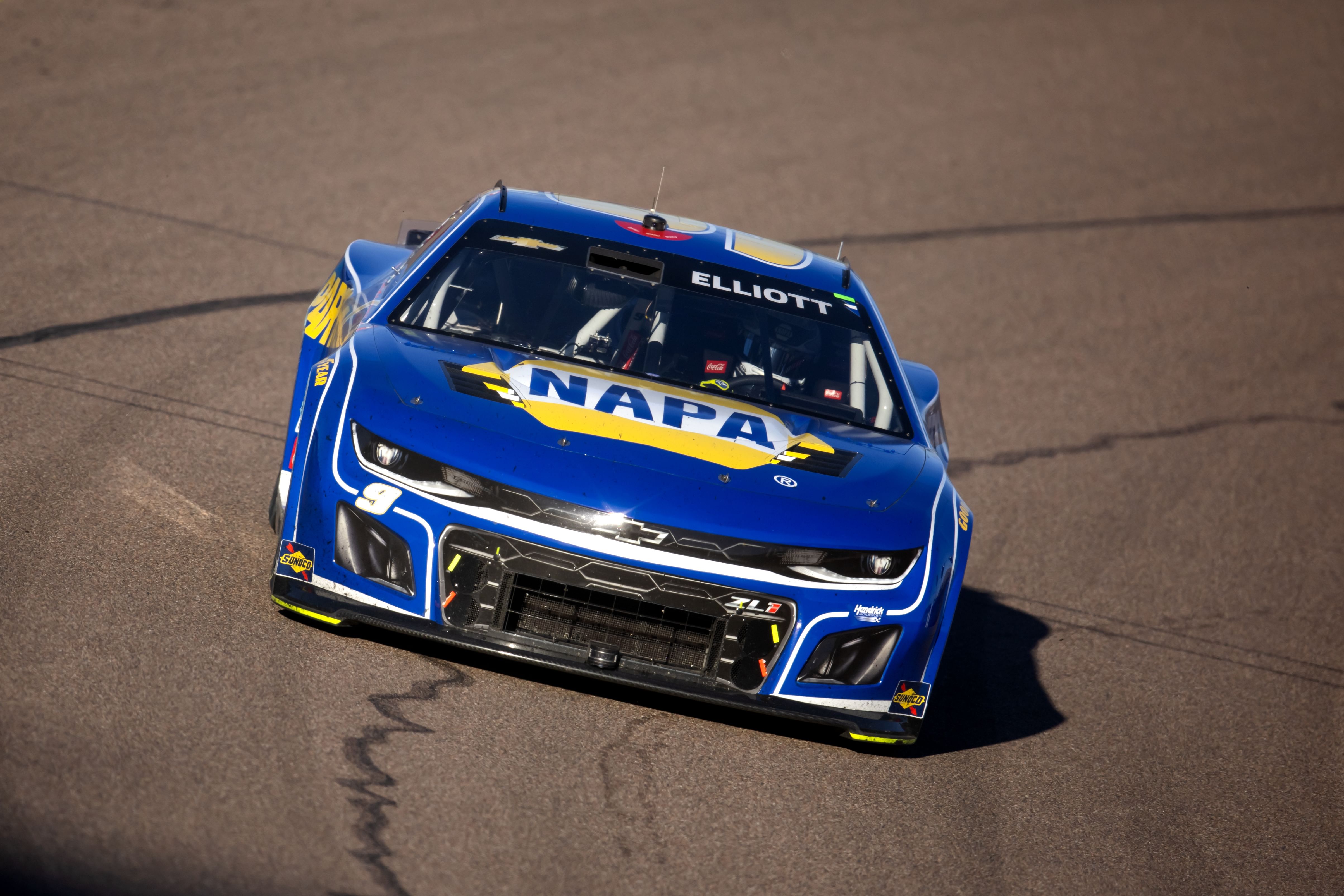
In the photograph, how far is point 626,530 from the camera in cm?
434

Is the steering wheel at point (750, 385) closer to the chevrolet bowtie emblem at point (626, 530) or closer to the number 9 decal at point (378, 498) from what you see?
the chevrolet bowtie emblem at point (626, 530)

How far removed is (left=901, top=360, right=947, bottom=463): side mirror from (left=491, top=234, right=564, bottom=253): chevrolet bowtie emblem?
1.49 m

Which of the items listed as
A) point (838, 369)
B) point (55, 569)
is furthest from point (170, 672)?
point (838, 369)

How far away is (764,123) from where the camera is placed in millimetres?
14469

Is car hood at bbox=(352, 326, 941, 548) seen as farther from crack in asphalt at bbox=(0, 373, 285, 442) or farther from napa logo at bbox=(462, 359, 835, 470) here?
crack in asphalt at bbox=(0, 373, 285, 442)

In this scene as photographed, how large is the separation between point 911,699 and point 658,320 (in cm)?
178

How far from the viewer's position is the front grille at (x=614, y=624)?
4.39 m

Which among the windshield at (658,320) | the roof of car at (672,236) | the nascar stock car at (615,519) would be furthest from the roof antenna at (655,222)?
the nascar stock car at (615,519)

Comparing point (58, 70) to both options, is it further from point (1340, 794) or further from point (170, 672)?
point (1340, 794)

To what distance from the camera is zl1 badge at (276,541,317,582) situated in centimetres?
452

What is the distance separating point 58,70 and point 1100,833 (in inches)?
427

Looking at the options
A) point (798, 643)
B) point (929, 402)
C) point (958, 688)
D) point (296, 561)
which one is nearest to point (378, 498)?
point (296, 561)

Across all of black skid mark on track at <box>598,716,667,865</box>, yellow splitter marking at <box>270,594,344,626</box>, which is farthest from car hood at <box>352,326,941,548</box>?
black skid mark on track at <box>598,716,667,865</box>

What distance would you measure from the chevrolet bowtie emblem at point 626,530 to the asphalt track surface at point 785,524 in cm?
65
